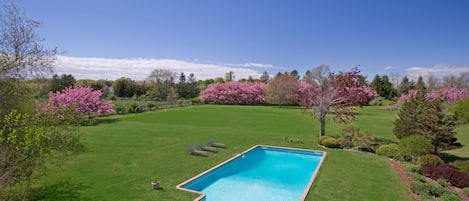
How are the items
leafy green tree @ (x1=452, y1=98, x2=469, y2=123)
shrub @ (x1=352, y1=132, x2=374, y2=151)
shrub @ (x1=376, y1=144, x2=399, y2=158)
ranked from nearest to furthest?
shrub @ (x1=376, y1=144, x2=399, y2=158), shrub @ (x1=352, y1=132, x2=374, y2=151), leafy green tree @ (x1=452, y1=98, x2=469, y2=123)

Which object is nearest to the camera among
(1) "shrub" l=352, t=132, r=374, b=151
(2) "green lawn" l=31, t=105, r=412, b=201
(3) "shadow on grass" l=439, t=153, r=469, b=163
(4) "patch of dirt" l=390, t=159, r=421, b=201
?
(2) "green lawn" l=31, t=105, r=412, b=201

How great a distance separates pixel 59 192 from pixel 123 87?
64.8 metres

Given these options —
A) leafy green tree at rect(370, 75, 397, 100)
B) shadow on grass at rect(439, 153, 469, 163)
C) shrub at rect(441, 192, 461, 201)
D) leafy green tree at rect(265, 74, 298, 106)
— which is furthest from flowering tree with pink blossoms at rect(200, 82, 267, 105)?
shrub at rect(441, 192, 461, 201)

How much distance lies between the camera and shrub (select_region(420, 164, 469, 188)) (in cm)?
1052

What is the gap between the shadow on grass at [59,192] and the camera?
9.16 m

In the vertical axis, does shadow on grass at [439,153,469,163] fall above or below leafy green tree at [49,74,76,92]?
below

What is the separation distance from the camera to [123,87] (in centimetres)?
6956

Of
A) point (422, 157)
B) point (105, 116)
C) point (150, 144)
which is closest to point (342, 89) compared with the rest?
point (422, 157)

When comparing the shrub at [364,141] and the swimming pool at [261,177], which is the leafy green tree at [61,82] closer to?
the swimming pool at [261,177]

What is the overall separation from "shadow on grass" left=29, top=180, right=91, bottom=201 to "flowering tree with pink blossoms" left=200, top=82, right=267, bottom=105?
162 ft

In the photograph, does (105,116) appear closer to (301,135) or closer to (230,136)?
(230,136)

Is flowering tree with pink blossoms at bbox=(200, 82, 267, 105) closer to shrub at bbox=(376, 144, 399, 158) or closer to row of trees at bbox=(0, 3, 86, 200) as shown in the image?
shrub at bbox=(376, 144, 399, 158)

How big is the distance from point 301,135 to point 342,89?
17.0 ft

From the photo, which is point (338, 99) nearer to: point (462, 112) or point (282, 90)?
point (462, 112)
